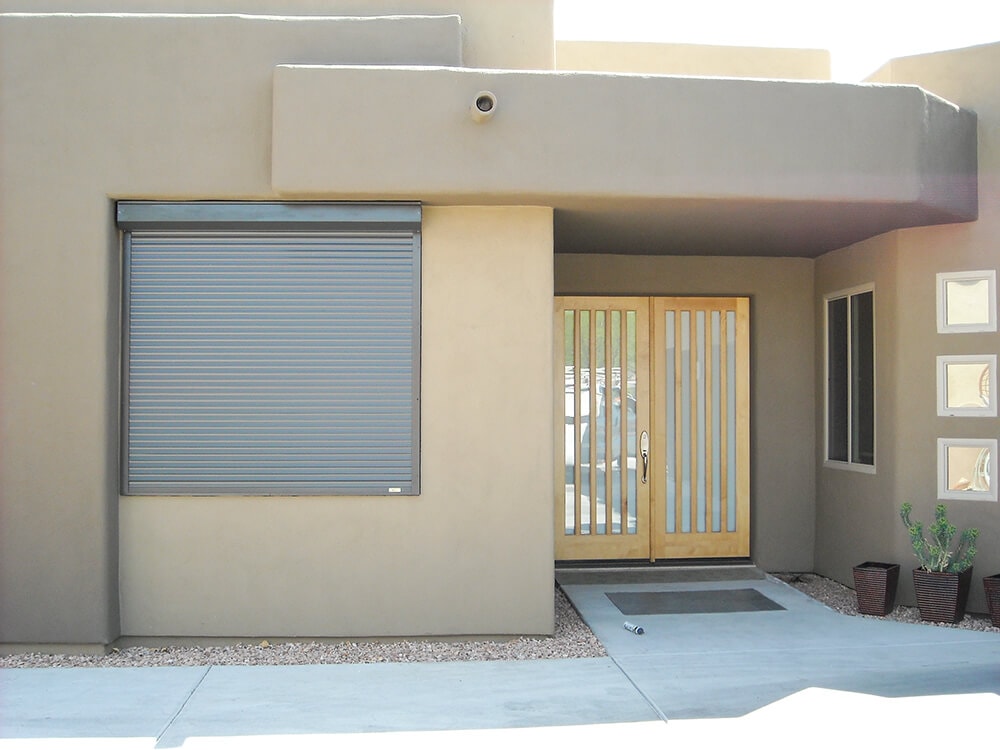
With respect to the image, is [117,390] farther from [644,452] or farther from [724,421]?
[724,421]

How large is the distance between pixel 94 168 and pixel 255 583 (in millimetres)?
2940

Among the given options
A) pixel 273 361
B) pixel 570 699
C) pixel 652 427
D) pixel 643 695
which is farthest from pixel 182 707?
pixel 652 427

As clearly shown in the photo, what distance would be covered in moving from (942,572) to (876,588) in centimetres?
48

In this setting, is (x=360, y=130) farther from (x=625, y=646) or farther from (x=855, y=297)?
(x=855, y=297)

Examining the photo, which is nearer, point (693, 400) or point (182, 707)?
point (182, 707)

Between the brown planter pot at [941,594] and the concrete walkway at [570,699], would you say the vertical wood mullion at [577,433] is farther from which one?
the brown planter pot at [941,594]

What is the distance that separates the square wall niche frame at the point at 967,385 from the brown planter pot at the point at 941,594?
46.8 inches

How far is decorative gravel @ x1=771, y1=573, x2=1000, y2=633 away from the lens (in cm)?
687

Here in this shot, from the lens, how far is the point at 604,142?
20.4 ft

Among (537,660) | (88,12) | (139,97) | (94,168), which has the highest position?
(88,12)

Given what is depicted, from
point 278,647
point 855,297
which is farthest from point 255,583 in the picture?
point 855,297

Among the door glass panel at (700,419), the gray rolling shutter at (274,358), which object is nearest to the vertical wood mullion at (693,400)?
the door glass panel at (700,419)

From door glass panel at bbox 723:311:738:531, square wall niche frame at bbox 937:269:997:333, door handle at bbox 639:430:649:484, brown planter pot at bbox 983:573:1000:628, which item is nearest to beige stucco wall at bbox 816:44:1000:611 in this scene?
square wall niche frame at bbox 937:269:997:333

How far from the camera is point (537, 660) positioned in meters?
6.01
